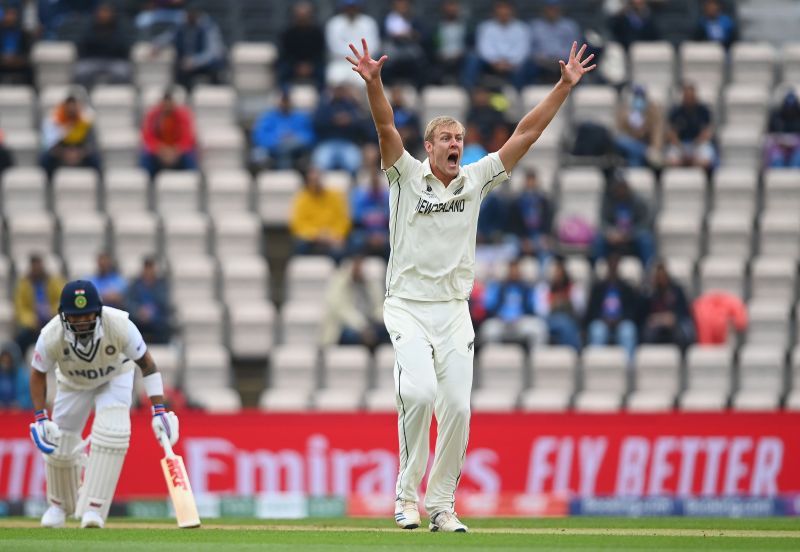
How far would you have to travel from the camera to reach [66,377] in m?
10.0

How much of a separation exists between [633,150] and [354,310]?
161 inches

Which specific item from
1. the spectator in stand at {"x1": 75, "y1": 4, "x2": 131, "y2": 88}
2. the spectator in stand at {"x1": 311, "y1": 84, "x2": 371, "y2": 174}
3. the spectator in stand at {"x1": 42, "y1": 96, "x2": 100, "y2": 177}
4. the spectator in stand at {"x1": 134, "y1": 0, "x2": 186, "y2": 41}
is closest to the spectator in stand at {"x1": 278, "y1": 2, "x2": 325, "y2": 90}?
the spectator in stand at {"x1": 311, "y1": 84, "x2": 371, "y2": 174}

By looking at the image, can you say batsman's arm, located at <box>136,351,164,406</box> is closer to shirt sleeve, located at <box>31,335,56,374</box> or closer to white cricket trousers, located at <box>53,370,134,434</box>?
white cricket trousers, located at <box>53,370,134,434</box>

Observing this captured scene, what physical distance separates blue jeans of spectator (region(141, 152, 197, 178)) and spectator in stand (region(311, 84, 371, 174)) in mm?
1430

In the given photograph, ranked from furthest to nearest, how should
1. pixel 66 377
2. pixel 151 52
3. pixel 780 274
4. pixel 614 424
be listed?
pixel 151 52, pixel 780 274, pixel 614 424, pixel 66 377

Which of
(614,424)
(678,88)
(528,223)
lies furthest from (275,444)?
(678,88)

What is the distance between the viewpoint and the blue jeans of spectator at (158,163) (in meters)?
17.2

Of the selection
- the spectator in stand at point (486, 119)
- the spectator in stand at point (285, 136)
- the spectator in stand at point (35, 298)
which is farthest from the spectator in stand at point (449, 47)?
the spectator in stand at point (35, 298)

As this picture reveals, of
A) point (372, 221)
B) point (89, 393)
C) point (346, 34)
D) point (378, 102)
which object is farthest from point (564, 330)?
point (378, 102)

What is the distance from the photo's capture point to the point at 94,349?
9.74 meters

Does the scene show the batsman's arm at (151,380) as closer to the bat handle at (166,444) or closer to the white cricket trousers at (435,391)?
the bat handle at (166,444)

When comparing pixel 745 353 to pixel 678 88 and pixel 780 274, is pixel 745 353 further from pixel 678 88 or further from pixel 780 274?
pixel 678 88

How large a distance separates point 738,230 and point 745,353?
1.98m

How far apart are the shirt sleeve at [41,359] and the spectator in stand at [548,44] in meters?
9.66
